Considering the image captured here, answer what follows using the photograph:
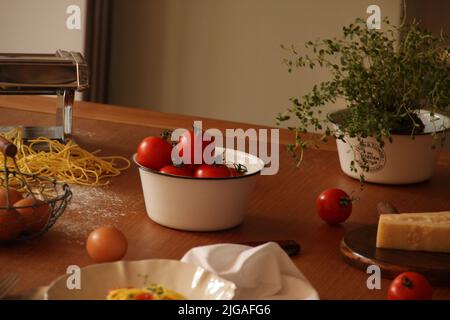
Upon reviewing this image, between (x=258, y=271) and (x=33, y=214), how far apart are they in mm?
426

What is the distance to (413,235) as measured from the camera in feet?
5.08

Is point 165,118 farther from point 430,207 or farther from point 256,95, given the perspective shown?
point 256,95

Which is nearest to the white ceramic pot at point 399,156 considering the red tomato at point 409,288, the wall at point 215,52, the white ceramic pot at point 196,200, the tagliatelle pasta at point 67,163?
the white ceramic pot at point 196,200

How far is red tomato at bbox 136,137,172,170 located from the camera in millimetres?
1677

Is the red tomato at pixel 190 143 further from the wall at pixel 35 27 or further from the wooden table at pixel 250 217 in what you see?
the wall at pixel 35 27

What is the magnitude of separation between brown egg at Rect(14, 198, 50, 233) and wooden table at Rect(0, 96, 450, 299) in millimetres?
31

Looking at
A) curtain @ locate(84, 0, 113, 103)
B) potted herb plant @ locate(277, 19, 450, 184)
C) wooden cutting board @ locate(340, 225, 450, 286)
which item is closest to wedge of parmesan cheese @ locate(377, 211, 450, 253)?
wooden cutting board @ locate(340, 225, 450, 286)

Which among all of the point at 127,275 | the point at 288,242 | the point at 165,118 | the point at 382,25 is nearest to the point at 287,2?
the point at 382,25

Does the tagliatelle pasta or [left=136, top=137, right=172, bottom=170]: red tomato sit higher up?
[left=136, top=137, right=172, bottom=170]: red tomato

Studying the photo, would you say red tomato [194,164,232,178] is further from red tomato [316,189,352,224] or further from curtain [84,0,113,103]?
curtain [84,0,113,103]

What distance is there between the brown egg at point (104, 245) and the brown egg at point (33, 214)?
0.41 ft

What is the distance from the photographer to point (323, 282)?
1.48 meters

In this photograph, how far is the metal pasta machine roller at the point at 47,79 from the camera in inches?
84.9
